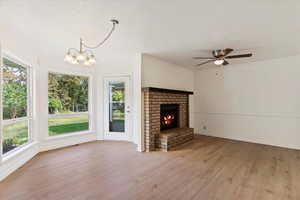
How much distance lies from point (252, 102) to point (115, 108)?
4239 millimetres

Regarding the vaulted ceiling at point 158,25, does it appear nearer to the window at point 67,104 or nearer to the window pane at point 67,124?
the window at point 67,104

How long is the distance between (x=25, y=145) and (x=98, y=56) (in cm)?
277

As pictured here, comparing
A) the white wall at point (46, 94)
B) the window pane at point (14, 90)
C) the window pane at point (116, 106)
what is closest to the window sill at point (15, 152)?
the white wall at point (46, 94)

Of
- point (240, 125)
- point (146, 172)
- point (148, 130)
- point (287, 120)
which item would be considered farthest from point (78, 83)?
point (287, 120)

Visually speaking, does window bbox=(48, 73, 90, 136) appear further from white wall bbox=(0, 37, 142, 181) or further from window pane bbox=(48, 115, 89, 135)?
white wall bbox=(0, 37, 142, 181)

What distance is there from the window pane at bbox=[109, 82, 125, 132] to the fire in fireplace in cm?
130

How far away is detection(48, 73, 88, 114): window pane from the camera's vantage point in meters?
4.41

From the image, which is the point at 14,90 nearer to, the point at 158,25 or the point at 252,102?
the point at 158,25

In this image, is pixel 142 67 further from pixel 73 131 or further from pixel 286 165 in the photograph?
pixel 286 165

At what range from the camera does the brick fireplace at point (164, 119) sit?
4145mm

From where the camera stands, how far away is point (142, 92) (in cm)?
418

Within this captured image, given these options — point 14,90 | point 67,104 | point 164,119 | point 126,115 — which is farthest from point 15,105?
point 164,119

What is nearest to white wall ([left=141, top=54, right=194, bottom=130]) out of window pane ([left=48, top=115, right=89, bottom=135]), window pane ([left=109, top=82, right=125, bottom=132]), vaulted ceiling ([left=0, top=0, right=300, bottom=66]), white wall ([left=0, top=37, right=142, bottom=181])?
white wall ([left=0, top=37, right=142, bottom=181])

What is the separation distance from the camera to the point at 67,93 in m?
4.72
